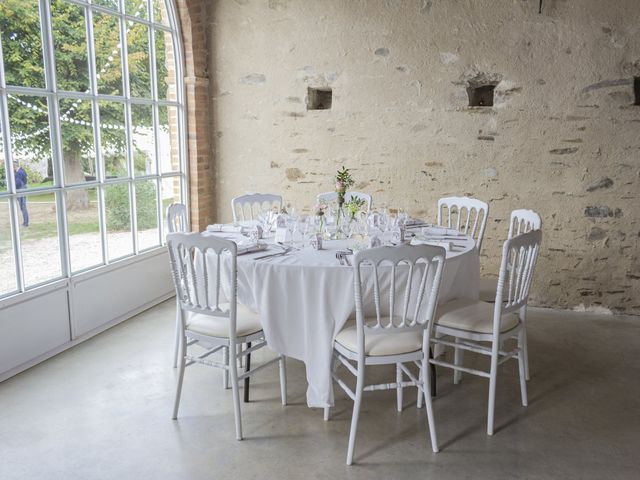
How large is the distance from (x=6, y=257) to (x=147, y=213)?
154cm

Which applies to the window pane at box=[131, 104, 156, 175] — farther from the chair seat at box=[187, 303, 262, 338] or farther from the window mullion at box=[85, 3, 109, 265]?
the chair seat at box=[187, 303, 262, 338]

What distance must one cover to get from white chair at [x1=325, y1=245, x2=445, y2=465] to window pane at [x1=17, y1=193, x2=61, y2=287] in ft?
7.61

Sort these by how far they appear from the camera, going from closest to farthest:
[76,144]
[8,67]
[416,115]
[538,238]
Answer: [538,238]
[8,67]
[76,144]
[416,115]

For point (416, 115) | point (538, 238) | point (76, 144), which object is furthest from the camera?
point (416, 115)

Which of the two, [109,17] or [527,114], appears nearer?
[109,17]

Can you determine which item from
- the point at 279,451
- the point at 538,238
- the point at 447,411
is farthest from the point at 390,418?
the point at 538,238

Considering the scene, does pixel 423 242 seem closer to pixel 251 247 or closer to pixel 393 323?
pixel 393 323

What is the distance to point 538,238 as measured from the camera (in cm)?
308

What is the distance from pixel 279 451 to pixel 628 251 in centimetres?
364

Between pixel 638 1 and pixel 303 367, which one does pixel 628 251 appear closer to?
pixel 638 1

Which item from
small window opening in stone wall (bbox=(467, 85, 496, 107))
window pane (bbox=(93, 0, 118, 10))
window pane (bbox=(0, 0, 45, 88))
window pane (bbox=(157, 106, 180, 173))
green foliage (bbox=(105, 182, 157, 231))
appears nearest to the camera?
window pane (bbox=(0, 0, 45, 88))

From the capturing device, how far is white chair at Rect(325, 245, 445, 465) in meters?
2.63

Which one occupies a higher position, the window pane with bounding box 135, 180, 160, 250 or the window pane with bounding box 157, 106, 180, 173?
the window pane with bounding box 157, 106, 180, 173

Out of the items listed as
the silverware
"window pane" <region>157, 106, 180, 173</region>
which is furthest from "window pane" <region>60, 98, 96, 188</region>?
the silverware
